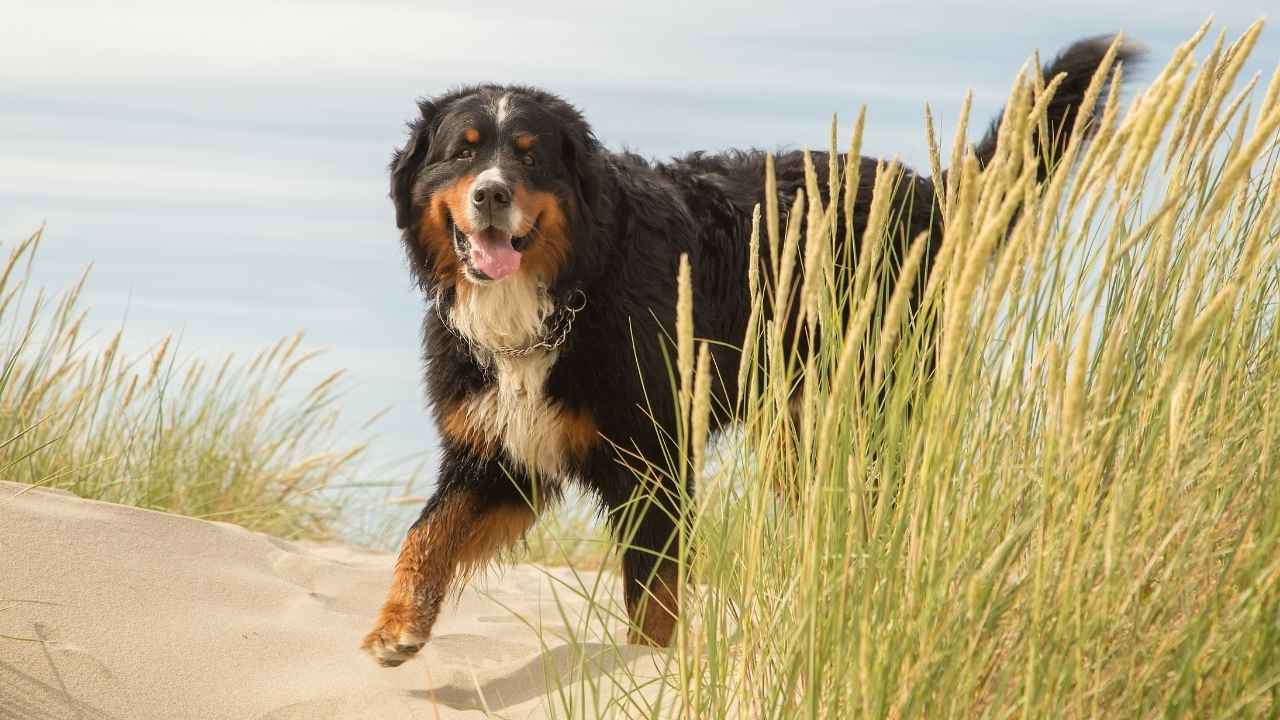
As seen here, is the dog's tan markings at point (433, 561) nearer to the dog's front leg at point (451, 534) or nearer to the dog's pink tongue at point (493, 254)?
the dog's front leg at point (451, 534)

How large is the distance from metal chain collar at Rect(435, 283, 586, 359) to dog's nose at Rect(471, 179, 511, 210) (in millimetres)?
418

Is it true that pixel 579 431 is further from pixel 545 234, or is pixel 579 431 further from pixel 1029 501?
pixel 1029 501

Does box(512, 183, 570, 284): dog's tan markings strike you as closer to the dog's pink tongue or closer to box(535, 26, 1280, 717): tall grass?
the dog's pink tongue

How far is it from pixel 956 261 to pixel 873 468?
625 millimetres

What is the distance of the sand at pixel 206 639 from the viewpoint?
347cm

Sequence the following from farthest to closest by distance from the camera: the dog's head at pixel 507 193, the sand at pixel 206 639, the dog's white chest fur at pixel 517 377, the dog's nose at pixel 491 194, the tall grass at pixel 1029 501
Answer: the dog's white chest fur at pixel 517 377 < the dog's head at pixel 507 193 < the dog's nose at pixel 491 194 < the sand at pixel 206 639 < the tall grass at pixel 1029 501

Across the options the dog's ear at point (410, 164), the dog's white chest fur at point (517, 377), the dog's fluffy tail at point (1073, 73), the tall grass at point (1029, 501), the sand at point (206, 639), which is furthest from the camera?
the dog's fluffy tail at point (1073, 73)

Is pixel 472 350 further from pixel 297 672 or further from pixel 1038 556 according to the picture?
pixel 1038 556

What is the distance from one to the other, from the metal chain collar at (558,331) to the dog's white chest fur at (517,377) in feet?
0.05

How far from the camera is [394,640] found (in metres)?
3.98

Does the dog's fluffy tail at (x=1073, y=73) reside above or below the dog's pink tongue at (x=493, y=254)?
above

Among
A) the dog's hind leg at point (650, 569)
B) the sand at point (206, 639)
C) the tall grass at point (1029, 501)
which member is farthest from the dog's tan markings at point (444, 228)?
the tall grass at point (1029, 501)

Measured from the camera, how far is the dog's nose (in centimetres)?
393

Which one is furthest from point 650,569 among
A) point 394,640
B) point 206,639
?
point 206,639
